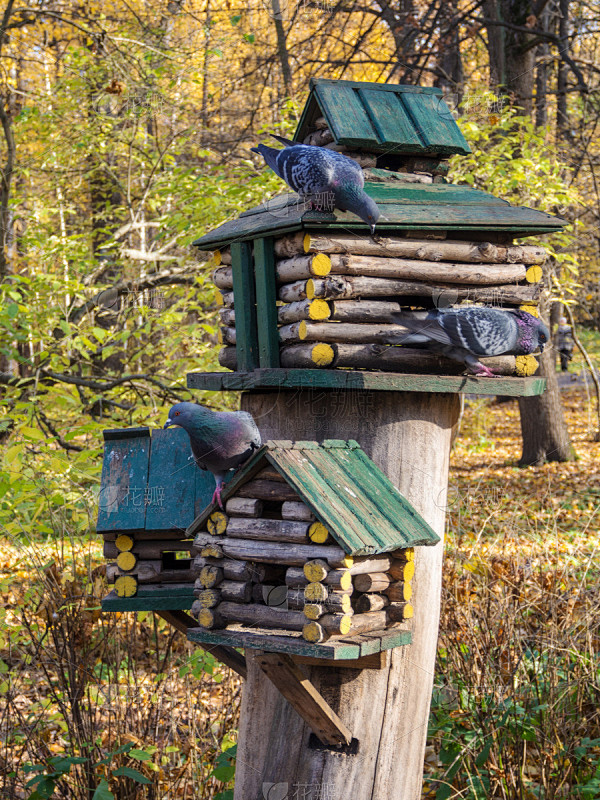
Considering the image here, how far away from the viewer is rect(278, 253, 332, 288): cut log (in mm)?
2809

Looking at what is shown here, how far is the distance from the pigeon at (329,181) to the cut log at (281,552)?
3.86 feet

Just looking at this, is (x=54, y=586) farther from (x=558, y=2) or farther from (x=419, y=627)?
(x=558, y=2)

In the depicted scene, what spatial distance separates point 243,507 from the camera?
2707mm

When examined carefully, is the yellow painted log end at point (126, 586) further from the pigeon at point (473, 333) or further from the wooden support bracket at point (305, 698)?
the pigeon at point (473, 333)

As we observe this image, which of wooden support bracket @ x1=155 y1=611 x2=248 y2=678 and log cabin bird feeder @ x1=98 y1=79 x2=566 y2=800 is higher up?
log cabin bird feeder @ x1=98 y1=79 x2=566 y2=800

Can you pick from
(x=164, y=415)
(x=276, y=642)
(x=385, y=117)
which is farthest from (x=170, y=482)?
(x=164, y=415)

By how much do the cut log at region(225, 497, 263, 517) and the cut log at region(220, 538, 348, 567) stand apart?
93 mm

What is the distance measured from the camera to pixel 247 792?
128 inches

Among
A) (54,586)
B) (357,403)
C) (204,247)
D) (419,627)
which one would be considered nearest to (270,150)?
(204,247)

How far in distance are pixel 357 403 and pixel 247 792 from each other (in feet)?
5.62

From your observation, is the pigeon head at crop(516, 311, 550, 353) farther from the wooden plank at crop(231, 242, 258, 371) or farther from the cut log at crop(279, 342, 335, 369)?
the wooden plank at crop(231, 242, 258, 371)

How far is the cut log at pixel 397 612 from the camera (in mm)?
2730

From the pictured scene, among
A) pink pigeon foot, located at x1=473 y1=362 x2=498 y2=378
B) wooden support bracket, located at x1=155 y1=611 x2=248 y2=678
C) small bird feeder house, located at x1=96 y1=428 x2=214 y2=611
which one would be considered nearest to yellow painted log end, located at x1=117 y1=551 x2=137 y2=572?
small bird feeder house, located at x1=96 y1=428 x2=214 y2=611

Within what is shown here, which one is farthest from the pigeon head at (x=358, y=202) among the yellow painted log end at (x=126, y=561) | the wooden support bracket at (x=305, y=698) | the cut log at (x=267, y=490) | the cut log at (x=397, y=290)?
the yellow painted log end at (x=126, y=561)
